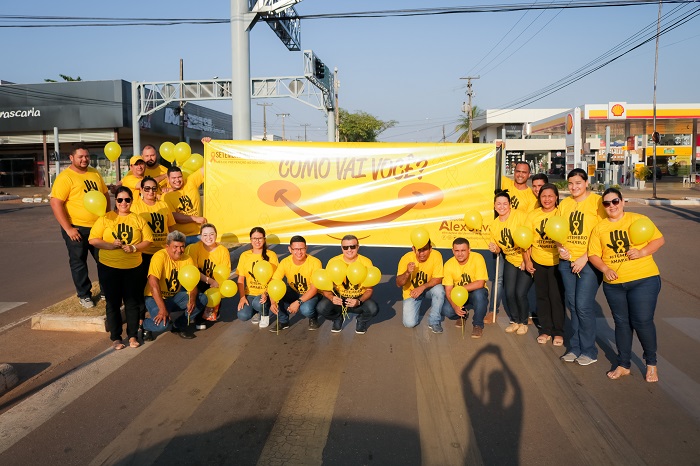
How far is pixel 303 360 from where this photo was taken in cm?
524

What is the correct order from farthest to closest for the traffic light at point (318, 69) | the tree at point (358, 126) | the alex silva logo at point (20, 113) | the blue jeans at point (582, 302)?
the tree at point (358, 126) < the alex silva logo at point (20, 113) < the traffic light at point (318, 69) < the blue jeans at point (582, 302)

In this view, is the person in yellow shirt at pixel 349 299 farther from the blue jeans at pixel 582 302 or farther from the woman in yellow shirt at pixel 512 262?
the blue jeans at pixel 582 302

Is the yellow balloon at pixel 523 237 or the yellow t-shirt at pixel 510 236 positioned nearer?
the yellow balloon at pixel 523 237

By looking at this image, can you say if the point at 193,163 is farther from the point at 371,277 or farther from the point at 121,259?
the point at 371,277

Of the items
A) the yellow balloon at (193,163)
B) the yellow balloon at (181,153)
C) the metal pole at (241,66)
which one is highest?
the metal pole at (241,66)

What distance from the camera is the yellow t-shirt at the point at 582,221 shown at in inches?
198

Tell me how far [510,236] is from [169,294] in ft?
12.6

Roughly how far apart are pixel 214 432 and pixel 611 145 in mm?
39230

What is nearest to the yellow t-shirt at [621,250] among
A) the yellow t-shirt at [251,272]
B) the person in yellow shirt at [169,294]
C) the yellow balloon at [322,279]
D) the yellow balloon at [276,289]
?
the yellow balloon at [322,279]

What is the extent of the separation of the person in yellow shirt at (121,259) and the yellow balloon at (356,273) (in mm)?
2161

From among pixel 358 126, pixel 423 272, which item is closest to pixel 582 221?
pixel 423 272

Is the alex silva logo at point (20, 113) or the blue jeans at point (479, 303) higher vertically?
the alex silva logo at point (20, 113)

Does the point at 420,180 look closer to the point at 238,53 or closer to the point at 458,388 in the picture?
the point at 458,388

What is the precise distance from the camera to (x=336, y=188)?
22.9 feet
